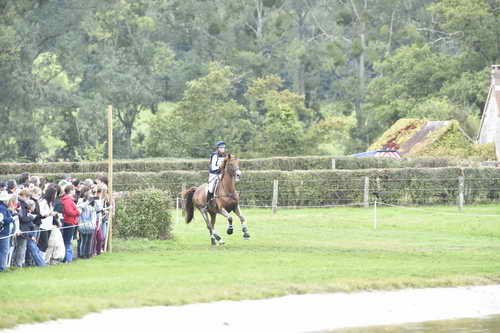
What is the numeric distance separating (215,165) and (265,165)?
77.6ft

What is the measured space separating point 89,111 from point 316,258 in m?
59.3

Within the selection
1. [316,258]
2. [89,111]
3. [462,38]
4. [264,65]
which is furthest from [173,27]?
[316,258]

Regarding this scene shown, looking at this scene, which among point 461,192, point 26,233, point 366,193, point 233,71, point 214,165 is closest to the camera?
point 26,233

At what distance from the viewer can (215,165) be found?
29.2 metres

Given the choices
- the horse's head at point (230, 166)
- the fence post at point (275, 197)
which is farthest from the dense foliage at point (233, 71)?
the horse's head at point (230, 166)

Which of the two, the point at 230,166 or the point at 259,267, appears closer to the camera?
the point at 259,267

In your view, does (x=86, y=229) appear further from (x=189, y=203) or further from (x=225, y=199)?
(x=189, y=203)

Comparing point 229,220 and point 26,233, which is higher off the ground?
point 229,220

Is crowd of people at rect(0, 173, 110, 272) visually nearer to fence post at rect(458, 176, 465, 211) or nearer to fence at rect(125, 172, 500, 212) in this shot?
fence post at rect(458, 176, 465, 211)

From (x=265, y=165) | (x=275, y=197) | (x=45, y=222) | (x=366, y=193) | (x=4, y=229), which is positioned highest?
(x=265, y=165)

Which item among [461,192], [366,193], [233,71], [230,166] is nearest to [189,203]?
[230,166]

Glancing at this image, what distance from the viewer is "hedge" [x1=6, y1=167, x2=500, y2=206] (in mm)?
45125

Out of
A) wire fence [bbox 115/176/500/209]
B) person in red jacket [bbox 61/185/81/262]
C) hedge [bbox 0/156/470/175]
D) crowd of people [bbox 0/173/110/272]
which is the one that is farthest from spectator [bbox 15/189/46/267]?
hedge [bbox 0/156/470/175]

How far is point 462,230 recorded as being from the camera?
113 ft
